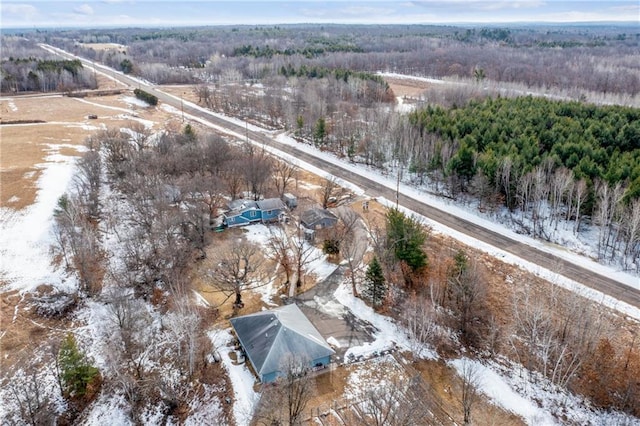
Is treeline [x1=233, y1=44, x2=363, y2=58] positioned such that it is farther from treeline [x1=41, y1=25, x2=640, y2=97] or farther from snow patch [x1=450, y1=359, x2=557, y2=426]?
snow patch [x1=450, y1=359, x2=557, y2=426]

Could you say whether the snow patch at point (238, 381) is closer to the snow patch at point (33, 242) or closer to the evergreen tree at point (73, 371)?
the evergreen tree at point (73, 371)

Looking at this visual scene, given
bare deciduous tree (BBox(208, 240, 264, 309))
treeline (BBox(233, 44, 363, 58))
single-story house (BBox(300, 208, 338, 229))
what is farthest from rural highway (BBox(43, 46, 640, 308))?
treeline (BBox(233, 44, 363, 58))

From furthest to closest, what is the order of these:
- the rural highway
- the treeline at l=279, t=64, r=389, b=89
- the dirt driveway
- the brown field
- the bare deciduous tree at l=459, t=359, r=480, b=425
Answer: the brown field
the treeline at l=279, t=64, r=389, b=89
the rural highway
the dirt driveway
the bare deciduous tree at l=459, t=359, r=480, b=425

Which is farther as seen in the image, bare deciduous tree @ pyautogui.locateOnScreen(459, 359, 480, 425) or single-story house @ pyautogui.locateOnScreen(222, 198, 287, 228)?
single-story house @ pyautogui.locateOnScreen(222, 198, 287, 228)

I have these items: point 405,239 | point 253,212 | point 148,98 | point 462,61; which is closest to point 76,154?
point 253,212

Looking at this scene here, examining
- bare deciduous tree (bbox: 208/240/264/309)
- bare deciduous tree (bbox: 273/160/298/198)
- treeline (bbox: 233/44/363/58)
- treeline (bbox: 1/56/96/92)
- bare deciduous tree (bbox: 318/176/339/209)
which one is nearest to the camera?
bare deciduous tree (bbox: 208/240/264/309)

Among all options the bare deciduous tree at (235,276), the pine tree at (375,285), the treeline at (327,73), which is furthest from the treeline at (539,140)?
the treeline at (327,73)
